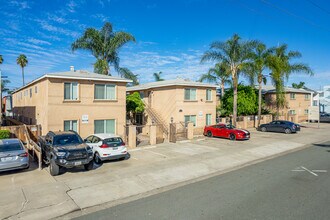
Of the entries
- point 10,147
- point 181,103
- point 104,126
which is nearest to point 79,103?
point 104,126

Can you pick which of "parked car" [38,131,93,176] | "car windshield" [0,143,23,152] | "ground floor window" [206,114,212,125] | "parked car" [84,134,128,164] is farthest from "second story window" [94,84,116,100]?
"ground floor window" [206,114,212,125]

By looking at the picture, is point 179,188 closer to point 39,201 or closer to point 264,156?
point 39,201

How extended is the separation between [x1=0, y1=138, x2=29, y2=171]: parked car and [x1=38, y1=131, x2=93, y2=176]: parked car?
1.17 m

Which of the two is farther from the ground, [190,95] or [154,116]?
[190,95]

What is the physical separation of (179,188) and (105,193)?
3033mm

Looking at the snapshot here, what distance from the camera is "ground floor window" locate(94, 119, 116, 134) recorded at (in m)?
19.3

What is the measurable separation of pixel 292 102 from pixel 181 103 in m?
28.0

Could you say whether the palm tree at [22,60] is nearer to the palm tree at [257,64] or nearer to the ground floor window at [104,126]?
the ground floor window at [104,126]

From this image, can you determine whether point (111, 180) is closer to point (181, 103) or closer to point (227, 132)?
point (227, 132)

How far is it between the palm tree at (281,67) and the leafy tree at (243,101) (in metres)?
3.46

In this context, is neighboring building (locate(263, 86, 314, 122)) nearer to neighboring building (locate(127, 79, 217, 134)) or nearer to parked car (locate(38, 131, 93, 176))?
neighboring building (locate(127, 79, 217, 134))

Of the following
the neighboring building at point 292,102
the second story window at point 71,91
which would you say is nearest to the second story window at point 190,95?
the second story window at point 71,91

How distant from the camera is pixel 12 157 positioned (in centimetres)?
1120

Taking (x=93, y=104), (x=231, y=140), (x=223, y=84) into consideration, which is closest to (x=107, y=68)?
(x=93, y=104)
